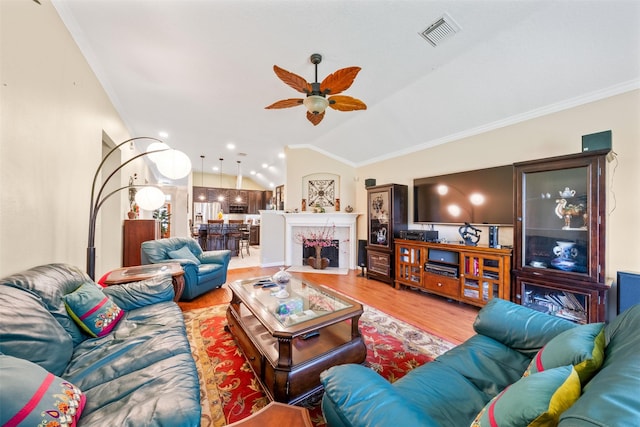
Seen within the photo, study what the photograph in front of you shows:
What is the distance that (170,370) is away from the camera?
3.80ft

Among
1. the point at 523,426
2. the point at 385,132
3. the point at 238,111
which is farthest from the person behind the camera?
the point at 385,132

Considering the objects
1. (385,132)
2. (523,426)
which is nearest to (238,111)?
(385,132)

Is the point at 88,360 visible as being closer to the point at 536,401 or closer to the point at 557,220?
the point at 536,401

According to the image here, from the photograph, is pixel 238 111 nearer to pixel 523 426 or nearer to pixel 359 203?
pixel 359 203

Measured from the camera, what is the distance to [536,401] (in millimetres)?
593

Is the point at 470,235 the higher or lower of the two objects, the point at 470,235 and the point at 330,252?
the higher

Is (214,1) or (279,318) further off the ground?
(214,1)

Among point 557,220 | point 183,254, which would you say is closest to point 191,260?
point 183,254

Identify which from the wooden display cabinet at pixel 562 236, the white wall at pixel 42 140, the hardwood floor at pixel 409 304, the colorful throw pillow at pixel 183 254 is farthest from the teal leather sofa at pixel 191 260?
the wooden display cabinet at pixel 562 236

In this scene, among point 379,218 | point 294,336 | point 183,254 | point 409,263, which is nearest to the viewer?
point 294,336

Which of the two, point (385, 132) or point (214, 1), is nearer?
point (214, 1)

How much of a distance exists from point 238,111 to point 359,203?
307 cm

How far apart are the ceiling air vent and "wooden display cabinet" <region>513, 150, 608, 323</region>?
155 cm

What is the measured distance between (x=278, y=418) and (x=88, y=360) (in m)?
1.23
